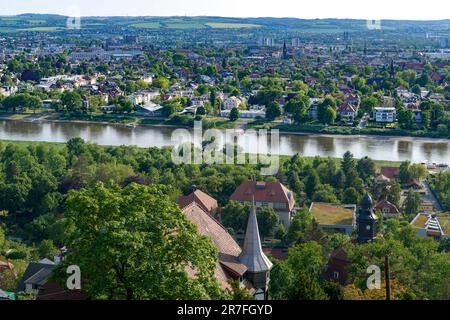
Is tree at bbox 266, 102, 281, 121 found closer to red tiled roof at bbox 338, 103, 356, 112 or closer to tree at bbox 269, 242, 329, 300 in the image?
red tiled roof at bbox 338, 103, 356, 112

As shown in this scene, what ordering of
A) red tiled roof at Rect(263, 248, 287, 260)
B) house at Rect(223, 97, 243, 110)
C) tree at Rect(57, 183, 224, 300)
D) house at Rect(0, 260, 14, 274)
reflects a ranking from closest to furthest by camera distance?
tree at Rect(57, 183, 224, 300) → house at Rect(0, 260, 14, 274) → red tiled roof at Rect(263, 248, 287, 260) → house at Rect(223, 97, 243, 110)

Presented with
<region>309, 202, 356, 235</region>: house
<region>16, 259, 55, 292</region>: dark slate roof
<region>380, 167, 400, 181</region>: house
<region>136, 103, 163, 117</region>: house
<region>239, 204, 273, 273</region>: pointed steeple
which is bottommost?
<region>136, 103, 163, 117</region>: house

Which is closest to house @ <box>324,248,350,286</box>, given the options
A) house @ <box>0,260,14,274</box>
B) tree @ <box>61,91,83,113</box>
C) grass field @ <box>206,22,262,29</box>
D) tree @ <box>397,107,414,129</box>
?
house @ <box>0,260,14,274</box>

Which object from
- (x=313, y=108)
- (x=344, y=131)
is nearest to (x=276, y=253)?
(x=344, y=131)

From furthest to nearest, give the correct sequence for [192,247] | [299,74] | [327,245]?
[299,74], [327,245], [192,247]

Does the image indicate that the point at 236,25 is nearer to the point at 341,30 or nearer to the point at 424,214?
the point at 341,30
